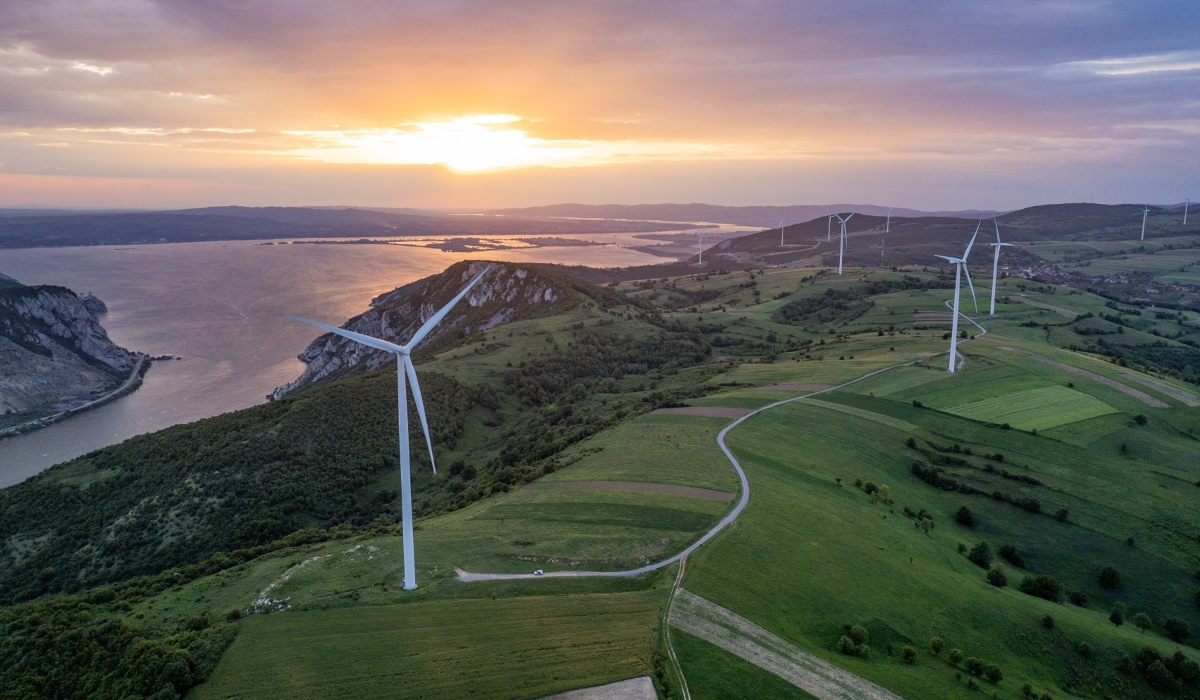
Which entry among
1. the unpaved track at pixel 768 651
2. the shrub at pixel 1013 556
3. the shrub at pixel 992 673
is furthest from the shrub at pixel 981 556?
the unpaved track at pixel 768 651

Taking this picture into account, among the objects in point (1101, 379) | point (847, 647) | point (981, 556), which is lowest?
point (981, 556)

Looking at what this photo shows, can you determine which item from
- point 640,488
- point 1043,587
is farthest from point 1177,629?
point 640,488

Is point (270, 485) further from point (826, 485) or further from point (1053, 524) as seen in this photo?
point (1053, 524)

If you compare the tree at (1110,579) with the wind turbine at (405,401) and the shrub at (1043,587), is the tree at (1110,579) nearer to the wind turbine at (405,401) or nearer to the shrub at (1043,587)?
the shrub at (1043,587)

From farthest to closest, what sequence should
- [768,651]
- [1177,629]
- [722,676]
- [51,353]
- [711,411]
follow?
1. [51,353]
2. [711,411]
3. [1177,629]
4. [768,651]
5. [722,676]

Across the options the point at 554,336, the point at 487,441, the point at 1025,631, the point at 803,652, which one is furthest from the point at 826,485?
the point at 554,336

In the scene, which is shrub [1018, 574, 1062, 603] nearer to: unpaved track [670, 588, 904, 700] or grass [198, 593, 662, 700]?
unpaved track [670, 588, 904, 700]

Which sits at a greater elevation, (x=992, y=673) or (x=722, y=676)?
(x=722, y=676)

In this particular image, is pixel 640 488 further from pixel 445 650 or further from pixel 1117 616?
pixel 1117 616
